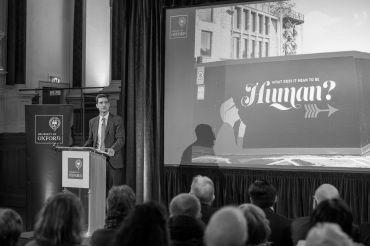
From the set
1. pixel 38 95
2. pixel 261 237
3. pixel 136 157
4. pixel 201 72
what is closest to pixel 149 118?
pixel 136 157

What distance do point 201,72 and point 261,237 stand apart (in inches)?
168

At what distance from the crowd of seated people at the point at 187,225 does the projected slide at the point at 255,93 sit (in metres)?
2.31

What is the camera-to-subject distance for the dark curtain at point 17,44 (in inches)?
336

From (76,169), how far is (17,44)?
3.86 metres

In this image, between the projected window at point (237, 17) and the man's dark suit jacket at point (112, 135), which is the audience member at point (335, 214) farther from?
the projected window at point (237, 17)

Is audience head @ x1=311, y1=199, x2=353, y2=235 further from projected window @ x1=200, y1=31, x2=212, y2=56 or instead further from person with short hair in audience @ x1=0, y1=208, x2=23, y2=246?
projected window @ x1=200, y1=31, x2=212, y2=56

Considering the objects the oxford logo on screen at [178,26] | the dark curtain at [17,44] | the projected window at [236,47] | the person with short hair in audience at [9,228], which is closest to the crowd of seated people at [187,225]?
the person with short hair in audience at [9,228]

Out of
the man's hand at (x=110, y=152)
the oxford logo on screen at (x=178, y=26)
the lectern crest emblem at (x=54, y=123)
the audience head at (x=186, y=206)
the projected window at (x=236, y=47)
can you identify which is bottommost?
A: the audience head at (x=186, y=206)

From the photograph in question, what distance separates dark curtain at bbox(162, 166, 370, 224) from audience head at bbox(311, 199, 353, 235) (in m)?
3.08

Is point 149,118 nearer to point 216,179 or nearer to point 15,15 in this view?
point 216,179

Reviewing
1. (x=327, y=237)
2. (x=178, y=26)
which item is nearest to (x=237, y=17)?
(x=178, y=26)

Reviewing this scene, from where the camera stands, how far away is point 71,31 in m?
9.30

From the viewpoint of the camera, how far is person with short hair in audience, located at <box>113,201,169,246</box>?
201 cm

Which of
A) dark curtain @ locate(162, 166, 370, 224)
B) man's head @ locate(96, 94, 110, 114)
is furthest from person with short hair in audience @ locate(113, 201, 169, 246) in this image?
dark curtain @ locate(162, 166, 370, 224)
